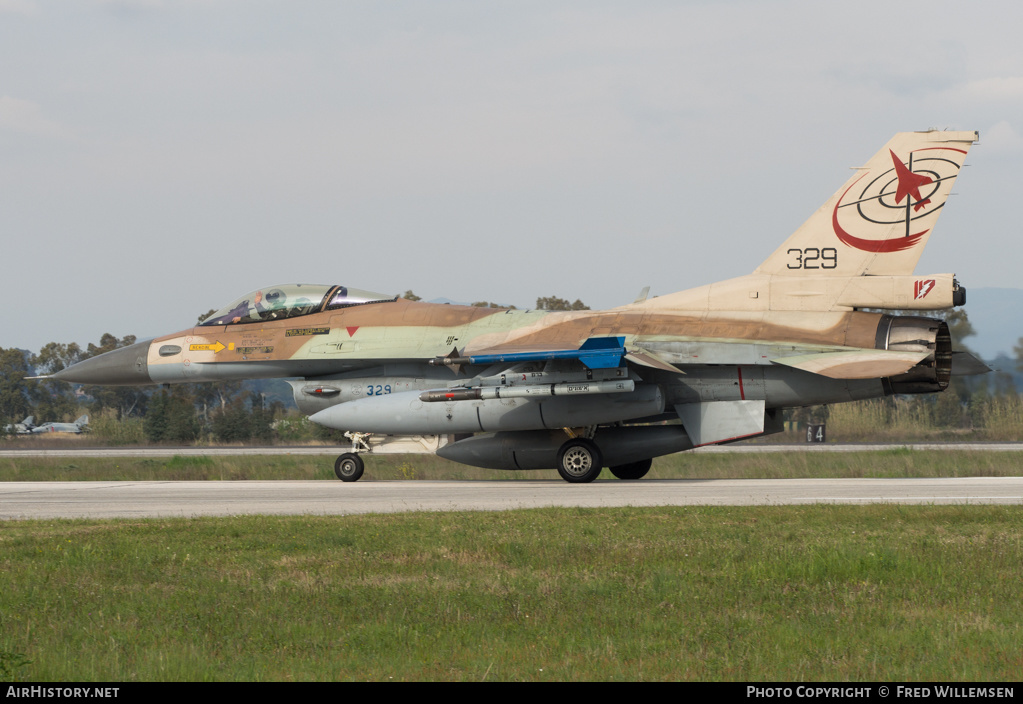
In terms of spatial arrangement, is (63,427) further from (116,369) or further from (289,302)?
(289,302)

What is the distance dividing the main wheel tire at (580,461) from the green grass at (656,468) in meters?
2.24

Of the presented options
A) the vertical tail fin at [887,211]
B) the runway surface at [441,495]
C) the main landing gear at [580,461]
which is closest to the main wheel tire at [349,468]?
the runway surface at [441,495]

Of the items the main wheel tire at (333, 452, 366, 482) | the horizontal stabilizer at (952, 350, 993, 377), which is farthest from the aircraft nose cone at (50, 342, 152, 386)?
the horizontal stabilizer at (952, 350, 993, 377)

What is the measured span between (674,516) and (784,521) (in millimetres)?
1177

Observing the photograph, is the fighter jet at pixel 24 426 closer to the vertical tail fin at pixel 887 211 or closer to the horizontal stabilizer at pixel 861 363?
the vertical tail fin at pixel 887 211

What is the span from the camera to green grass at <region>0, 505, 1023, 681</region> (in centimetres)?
538

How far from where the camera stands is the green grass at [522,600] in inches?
212

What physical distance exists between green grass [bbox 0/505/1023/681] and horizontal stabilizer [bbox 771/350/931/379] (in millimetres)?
5436

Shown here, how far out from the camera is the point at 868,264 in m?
16.5

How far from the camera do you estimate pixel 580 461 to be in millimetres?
16938

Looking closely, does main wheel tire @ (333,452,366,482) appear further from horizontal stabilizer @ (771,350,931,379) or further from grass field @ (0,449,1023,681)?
horizontal stabilizer @ (771,350,931,379)

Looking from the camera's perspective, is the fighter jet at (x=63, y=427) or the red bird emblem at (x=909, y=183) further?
the fighter jet at (x=63, y=427)
